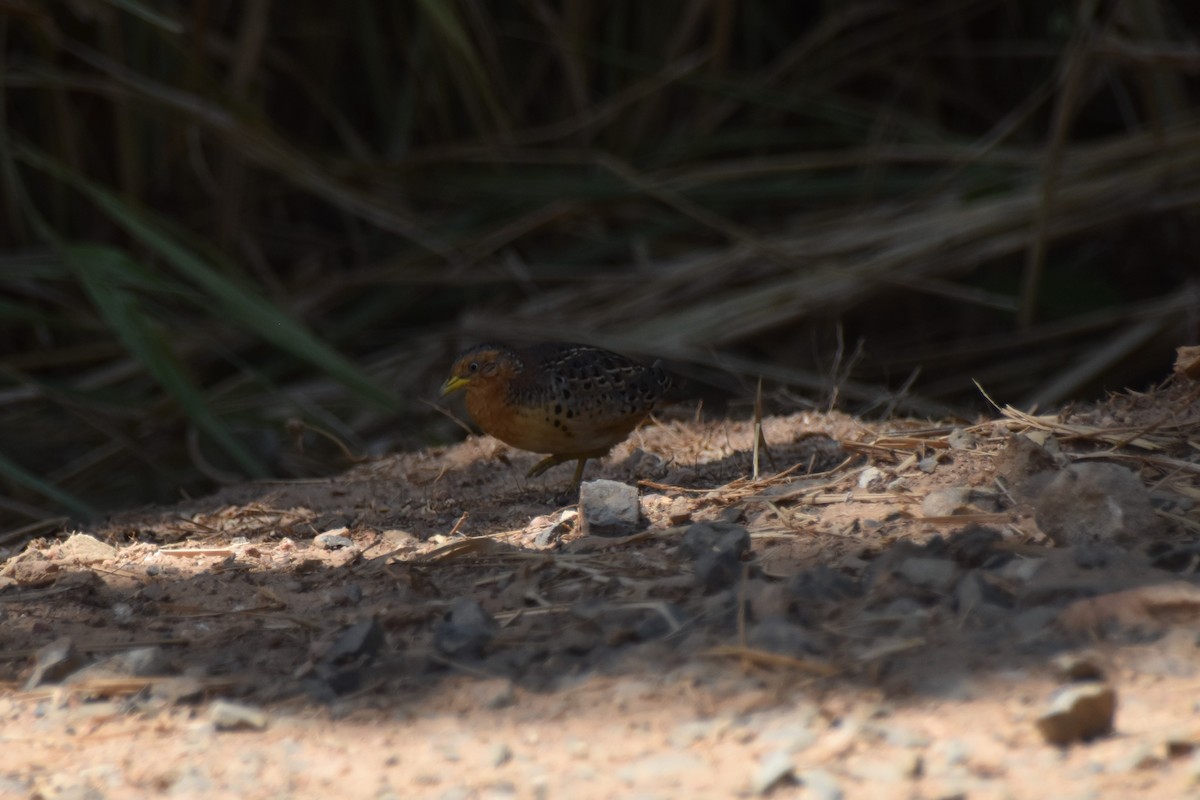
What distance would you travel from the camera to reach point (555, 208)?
571cm

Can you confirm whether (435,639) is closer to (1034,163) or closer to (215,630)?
(215,630)

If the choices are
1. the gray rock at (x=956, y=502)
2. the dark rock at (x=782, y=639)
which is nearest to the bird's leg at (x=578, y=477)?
the gray rock at (x=956, y=502)

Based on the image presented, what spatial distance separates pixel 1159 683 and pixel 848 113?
14.7ft

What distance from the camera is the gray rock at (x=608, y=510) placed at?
2.79 metres

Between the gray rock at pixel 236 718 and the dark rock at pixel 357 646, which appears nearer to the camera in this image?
the gray rock at pixel 236 718

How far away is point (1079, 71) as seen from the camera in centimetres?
437

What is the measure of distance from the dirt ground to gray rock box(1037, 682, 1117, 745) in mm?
11

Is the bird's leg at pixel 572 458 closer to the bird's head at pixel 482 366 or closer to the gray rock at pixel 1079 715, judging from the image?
the bird's head at pixel 482 366

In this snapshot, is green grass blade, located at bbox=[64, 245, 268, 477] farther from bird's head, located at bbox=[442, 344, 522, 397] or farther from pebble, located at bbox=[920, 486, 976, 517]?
pebble, located at bbox=[920, 486, 976, 517]

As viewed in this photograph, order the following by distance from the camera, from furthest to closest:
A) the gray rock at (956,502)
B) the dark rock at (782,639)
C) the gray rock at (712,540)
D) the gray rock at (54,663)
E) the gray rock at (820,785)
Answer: the gray rock at (956,502)
the gray rock at (712,540)
the gray rock at (54,663)
the dark rock at (782,639)
the gray rock at (820,785)

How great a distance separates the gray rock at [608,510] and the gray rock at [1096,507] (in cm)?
80

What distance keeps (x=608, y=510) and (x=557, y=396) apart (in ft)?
2.71

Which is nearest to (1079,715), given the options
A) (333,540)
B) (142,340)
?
(333,540)

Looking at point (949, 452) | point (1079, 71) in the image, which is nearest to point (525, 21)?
point (1079, 71)
